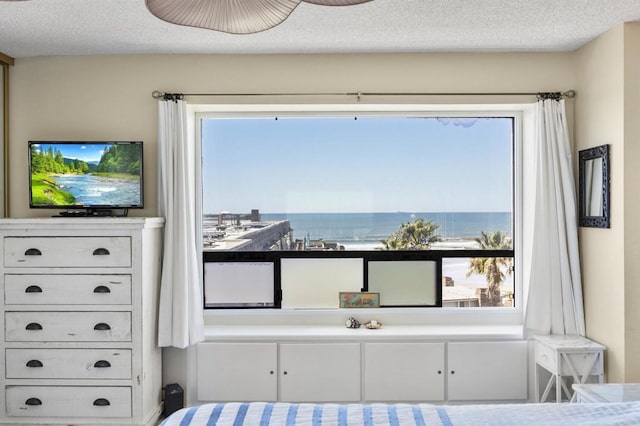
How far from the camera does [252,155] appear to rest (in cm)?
418

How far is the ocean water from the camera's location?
416 cm

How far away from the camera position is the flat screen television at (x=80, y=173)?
12.1 feet

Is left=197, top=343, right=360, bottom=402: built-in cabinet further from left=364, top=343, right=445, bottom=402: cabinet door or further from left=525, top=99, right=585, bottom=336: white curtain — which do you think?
left=525, top=99, right=585, bottom=336: white curtain

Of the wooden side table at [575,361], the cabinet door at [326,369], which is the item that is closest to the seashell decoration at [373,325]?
the cabinet door at [326,369]

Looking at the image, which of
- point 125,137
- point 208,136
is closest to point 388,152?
point 208,136

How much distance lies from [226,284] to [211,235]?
381 millimetres

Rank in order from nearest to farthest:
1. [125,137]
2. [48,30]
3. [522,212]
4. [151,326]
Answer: [48,30], [151,326], [125,137], [522,212]

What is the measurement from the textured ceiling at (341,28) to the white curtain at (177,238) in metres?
0.53

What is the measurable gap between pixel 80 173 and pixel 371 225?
205 centimetres

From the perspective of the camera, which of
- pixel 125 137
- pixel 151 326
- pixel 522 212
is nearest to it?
pixel 151 326

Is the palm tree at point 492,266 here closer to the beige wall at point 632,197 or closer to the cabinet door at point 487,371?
the cabinet door at point 487,371

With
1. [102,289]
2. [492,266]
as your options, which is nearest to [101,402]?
[102,289]

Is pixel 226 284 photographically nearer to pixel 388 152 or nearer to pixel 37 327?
pixel 37 327

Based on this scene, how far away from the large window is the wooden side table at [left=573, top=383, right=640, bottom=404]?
1.59m
